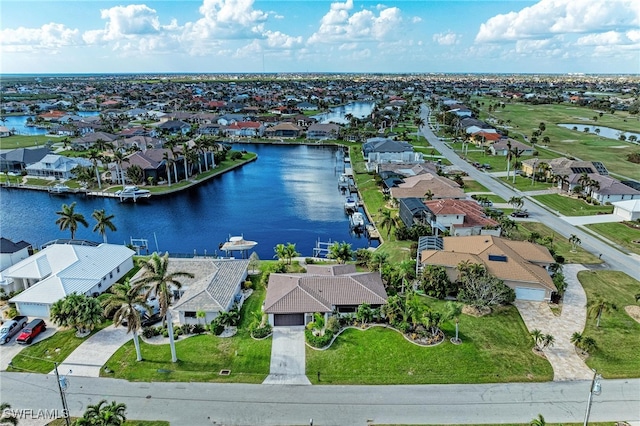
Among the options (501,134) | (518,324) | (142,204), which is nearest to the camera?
(518,324)

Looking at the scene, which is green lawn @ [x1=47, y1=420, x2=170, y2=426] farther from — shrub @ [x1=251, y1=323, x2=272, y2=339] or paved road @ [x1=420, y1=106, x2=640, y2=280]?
paved road @ [x1=420, y1=106, x2=640, y2=280]

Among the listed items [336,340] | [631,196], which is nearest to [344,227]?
[336,340]

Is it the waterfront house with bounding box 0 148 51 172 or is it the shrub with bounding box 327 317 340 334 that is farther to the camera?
the waterfront house with bounding box 0 148 51 172

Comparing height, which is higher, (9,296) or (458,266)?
(458,266)

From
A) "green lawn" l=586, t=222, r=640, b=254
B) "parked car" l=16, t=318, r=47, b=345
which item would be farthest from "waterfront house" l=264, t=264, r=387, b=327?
"green lawn" l=586, t=222, r=640, b=254

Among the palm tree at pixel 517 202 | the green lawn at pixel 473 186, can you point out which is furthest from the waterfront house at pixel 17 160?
the palm tree at pixel 517 202

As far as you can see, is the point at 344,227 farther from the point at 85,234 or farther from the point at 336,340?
the point at 85,234
